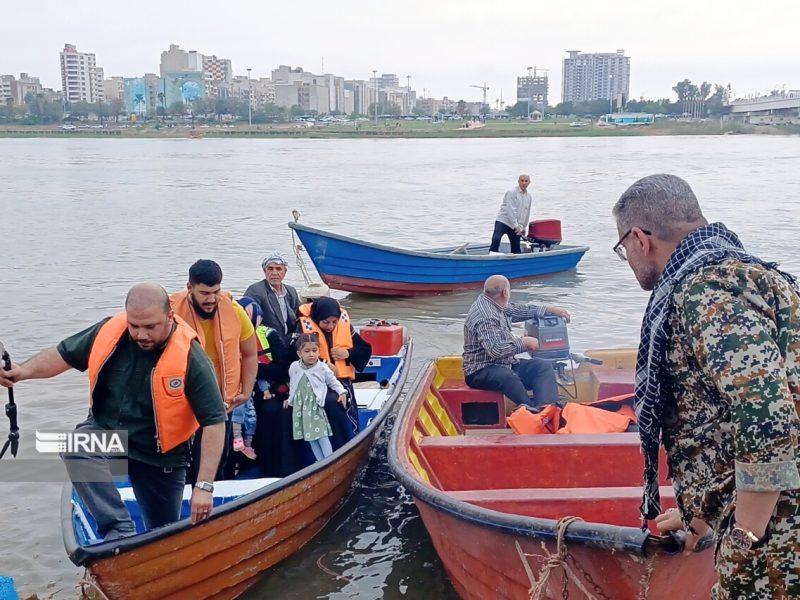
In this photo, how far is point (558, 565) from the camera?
12.1ft

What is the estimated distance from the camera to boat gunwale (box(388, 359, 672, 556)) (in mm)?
3331

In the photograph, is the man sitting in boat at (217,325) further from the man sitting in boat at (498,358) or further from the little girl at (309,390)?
the man sitting in boat at (498,358)

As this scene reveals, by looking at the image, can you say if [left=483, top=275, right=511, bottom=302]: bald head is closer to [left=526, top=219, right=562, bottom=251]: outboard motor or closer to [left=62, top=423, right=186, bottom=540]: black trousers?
[left=62, top=423, right=186, bottom=540]: black trousers

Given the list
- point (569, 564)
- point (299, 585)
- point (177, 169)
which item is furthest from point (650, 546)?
point (177, 169)

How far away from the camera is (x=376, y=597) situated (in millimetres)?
5262

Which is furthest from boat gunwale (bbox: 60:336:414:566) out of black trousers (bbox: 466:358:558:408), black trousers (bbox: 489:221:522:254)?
black trousers (bbox: 489:221:522:254)

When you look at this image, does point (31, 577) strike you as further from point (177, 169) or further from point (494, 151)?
point (494, 151)

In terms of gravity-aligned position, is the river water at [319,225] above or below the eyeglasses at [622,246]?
below

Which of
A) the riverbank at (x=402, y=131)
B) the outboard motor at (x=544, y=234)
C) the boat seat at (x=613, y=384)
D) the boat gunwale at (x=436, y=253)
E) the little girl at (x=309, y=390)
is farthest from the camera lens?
the riverbank at (x=402, y=131)

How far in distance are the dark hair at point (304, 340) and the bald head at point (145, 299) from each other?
1.99 m

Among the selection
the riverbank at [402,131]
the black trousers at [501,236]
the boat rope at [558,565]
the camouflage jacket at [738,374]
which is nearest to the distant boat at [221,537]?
the boat rope at [558,565]

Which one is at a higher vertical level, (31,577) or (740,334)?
(740,334)

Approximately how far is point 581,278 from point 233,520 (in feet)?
42.1

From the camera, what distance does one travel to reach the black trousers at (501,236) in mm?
14930
